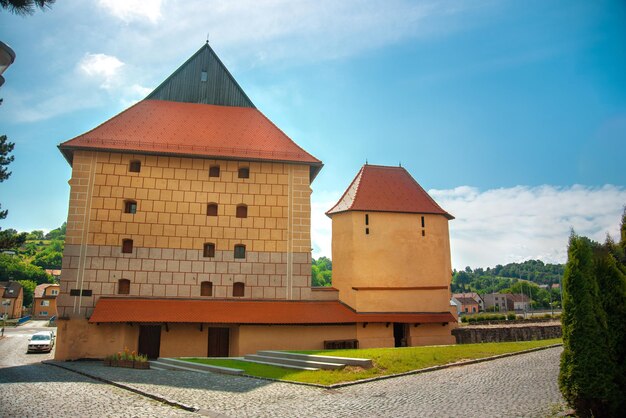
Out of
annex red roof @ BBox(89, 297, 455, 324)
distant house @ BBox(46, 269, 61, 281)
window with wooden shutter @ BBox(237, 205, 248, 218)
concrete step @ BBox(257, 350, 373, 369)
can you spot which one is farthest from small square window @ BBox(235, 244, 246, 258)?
distant house @ BBox(46, 269, 61, 281)

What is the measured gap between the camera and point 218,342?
2631 cm

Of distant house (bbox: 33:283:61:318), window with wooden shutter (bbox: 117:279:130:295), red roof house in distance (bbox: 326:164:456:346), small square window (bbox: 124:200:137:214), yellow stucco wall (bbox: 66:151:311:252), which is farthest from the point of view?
distant house (bbox: 33:283:61:318)

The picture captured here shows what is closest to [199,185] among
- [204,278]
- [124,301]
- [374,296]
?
[204,278]

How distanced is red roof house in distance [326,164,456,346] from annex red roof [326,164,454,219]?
0.21 feet

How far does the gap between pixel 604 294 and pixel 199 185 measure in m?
22.3

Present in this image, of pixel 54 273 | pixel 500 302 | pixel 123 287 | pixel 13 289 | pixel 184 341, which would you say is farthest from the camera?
pixel 500 302

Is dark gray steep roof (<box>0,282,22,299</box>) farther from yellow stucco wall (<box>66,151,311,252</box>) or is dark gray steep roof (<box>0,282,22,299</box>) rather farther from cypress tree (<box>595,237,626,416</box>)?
cypress tree (<box>595,237,626,416</box>)

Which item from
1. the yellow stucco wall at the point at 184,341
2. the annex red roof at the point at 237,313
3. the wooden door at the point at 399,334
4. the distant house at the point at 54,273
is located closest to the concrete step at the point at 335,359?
the annex red roof at the point at 237,313

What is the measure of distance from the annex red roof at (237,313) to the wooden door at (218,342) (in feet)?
4.23

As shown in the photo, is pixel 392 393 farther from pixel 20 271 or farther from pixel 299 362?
pixel 20 271

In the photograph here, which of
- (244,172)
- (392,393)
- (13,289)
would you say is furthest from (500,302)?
(392,393)

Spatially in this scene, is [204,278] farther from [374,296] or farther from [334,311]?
[374,296]

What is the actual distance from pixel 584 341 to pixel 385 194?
21145 millimetres

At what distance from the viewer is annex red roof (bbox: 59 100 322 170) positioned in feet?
91.7
